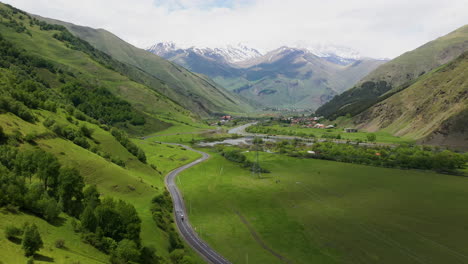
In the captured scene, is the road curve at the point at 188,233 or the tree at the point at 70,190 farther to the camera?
the road curve at the point at 188,233

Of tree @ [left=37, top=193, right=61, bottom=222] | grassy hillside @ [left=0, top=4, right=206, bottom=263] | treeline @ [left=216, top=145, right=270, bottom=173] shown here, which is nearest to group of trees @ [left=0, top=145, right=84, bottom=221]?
grassy hillside @ [left=0, top=4, right=206, bottom=263]

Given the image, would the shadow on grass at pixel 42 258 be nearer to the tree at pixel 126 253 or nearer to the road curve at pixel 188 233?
the tree at pixel 126 253

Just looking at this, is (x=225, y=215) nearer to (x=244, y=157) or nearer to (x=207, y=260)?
(x=207, y=260)

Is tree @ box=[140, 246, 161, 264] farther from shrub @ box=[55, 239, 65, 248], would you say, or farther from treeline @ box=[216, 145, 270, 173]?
treeline @ box=[216, 145, 270, 173]

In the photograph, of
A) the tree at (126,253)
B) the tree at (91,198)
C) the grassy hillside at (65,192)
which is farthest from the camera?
the tree at (91,198)

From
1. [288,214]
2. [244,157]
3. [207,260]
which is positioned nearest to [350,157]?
[244,157]

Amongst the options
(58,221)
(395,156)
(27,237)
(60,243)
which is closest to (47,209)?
(58,221)

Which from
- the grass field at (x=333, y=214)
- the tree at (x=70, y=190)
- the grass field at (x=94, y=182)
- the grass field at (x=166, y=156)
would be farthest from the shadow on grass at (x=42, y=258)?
the grass field at (x=166, y=156)

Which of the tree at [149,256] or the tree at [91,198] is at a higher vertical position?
the tree at [91,198]
